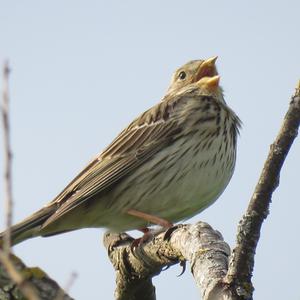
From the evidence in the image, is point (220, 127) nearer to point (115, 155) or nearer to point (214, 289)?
point (115, 155)

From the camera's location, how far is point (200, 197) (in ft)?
24.8

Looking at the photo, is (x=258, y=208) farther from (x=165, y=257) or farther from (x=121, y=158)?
(x=121, y=158)

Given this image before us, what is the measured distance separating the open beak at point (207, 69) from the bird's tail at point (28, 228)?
9.31 feet

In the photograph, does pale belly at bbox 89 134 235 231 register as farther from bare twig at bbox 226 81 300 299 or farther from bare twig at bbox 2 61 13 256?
bare twig at bbox 2 61 13 256

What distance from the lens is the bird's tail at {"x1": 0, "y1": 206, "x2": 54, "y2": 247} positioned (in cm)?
711

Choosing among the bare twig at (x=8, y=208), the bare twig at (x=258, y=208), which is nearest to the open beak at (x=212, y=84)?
the bare twig at (x=258, y=208)

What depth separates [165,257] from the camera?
5.66 meters

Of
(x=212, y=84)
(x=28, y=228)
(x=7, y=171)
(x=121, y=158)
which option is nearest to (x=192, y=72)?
(x=212, y=84)

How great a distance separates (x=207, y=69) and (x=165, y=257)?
4.07 m

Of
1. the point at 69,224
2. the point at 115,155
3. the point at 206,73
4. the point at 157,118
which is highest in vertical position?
the point at 206,73

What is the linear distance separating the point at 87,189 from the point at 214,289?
3683 mm

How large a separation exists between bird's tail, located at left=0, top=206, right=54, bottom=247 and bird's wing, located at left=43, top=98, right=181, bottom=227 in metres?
0.12

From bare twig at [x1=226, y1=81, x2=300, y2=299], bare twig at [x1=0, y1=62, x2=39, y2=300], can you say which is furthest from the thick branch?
bare twig at [x1=0, y1=62, x2=39, y2=300]

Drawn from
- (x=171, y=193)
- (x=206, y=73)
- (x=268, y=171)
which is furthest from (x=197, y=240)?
(x=206, y=73)
